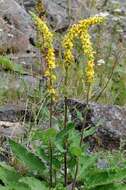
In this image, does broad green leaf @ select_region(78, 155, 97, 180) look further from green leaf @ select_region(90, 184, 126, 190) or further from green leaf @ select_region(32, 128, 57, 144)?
green leaf @ select_region(32, 128, 57, 144)

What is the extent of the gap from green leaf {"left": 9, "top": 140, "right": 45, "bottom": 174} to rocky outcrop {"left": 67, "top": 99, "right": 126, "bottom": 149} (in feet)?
3.64

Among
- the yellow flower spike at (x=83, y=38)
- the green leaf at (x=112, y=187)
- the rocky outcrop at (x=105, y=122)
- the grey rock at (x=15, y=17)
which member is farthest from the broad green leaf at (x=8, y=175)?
the grey rock at (x=15, y=17)

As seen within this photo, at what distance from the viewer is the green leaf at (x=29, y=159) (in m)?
3.91

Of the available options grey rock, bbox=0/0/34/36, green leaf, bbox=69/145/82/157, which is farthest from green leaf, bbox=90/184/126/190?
grey rock, bbox=0/0/34/36

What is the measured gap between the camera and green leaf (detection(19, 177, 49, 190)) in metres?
3.71

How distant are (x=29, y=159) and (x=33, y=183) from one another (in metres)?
0.25

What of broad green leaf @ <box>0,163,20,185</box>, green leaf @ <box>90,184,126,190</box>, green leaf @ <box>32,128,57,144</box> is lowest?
green leaf @ <box>90,184,126,190</box>

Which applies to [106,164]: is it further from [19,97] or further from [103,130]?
[19,97]

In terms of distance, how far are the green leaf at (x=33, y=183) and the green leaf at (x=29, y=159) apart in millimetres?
166

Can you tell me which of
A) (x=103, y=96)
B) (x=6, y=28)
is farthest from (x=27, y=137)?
(x=6, y=28)

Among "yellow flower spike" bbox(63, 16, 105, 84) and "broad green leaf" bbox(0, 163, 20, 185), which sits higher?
"yellow flower spike" bbox(63, 16, 105, 84)

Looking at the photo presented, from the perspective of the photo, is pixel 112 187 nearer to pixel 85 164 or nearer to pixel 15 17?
pixel 85 164

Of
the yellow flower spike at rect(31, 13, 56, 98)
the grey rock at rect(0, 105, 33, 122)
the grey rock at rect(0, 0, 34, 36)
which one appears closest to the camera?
the yellow flower spike at rect(31, 13, 56, 98)

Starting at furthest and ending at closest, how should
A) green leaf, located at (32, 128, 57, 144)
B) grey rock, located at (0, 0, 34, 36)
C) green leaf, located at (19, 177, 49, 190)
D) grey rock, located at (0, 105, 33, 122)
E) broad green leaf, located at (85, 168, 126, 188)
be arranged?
grey rock, located at (0, 0, 34, 36) → grey rock, located at (0, 105, 33, 122) → broad green leaf, located at (85, 168, 126, 188) → green leaf, located at (19, 177, 49, 190) → green leaf, located at (32, 128, 57, 144)
